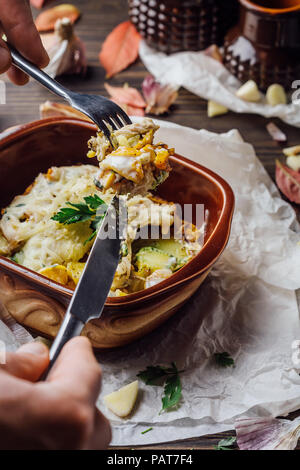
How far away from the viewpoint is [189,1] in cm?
254

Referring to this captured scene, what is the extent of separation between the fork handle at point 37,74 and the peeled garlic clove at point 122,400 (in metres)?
0.81

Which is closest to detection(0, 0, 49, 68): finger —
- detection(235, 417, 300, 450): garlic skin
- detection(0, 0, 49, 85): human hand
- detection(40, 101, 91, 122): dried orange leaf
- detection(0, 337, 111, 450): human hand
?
detection(0, 0, 49, 85): human hand

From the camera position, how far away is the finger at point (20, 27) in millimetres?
1788

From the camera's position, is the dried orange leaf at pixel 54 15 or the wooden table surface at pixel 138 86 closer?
the wooden table surface at pixel 138 86

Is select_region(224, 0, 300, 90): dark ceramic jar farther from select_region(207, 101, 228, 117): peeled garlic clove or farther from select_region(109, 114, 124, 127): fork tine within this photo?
select_region(109, 114, 124, 127): fork tine

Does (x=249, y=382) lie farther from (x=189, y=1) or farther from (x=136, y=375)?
(x=189, y=1)

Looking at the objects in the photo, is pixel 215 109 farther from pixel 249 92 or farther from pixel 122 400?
pixel 122 400

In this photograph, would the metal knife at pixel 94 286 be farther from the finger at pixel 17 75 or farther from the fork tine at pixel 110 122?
the finger at pixel 17 75

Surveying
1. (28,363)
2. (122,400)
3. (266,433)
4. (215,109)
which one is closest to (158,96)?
(215,109)

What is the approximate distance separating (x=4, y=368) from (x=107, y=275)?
355mm

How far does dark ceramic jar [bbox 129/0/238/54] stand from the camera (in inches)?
101

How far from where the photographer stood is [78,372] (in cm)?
105

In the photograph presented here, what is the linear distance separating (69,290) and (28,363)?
409 millimetres

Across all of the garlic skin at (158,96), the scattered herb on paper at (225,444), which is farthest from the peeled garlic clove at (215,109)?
the scattered herb on paper at (225,444)
